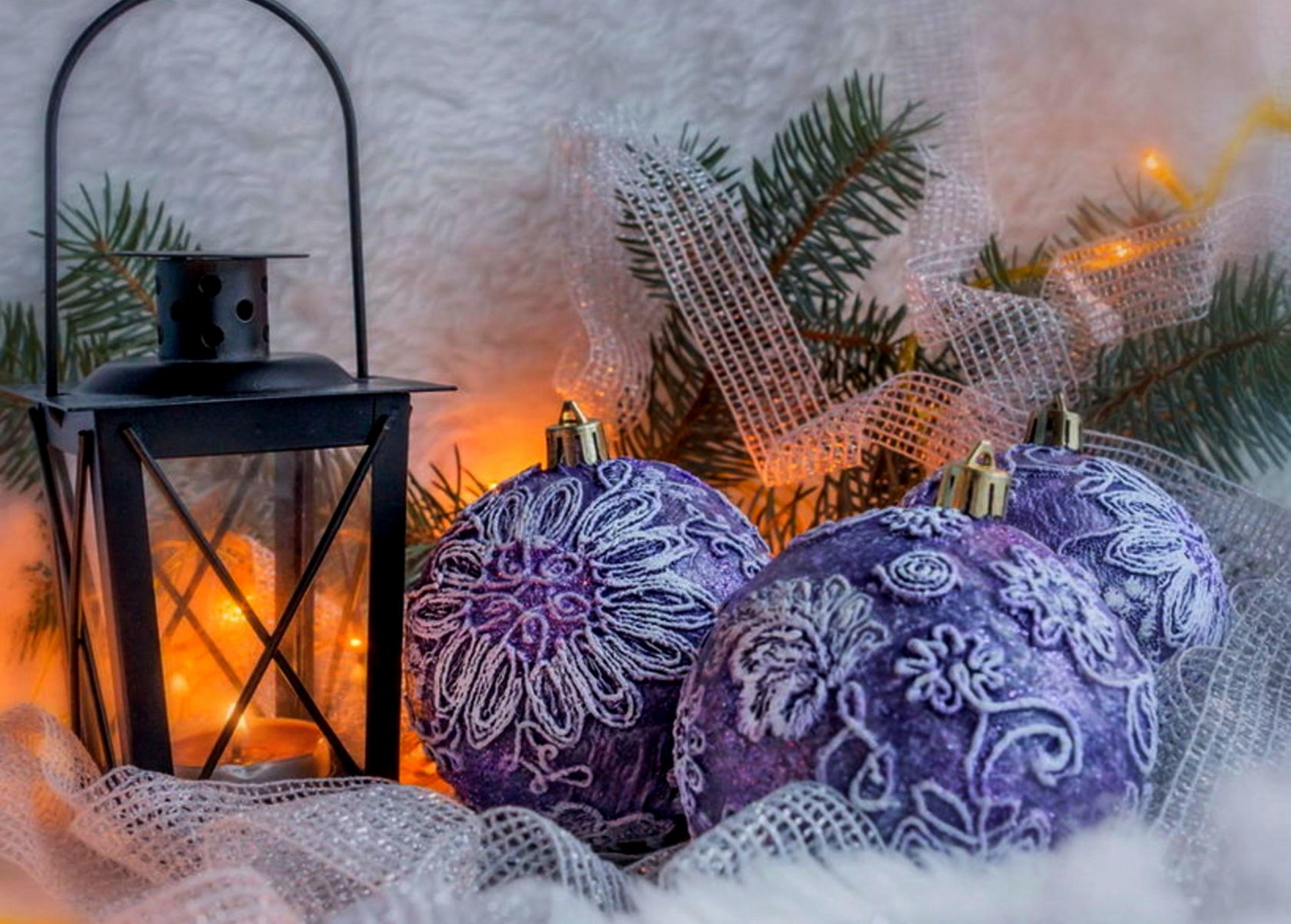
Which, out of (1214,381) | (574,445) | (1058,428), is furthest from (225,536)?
(1214,381)

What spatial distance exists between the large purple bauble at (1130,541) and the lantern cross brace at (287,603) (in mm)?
221

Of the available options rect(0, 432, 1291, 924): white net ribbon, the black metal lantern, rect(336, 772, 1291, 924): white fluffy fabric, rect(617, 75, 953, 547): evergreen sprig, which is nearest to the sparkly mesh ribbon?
rect(617, 75, 953, 547): evergreen sprig

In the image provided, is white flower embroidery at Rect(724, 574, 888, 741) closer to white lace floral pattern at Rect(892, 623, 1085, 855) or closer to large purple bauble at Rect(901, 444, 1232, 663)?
white lace floral pattern at Rect(892, 623, 1085, 855)

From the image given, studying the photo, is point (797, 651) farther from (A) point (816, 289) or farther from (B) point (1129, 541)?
(A) point (816, 289)

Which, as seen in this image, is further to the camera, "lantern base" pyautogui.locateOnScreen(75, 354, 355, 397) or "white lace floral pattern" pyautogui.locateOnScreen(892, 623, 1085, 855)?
"lantern base" pyautogui.locateOnScreen(75, 354, 355, 397)

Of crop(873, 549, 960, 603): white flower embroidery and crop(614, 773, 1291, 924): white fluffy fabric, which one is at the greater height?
crop(873, 549, 960, 603): white flower embroidery

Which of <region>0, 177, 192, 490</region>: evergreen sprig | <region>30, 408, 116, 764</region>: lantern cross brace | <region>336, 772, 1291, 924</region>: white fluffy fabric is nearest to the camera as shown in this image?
<region>336, 772, 1291, 924</region>: white fluffy fabric

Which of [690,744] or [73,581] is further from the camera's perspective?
[73,581]

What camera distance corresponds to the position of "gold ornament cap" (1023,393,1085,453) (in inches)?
25.5

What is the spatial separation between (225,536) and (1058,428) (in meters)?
0.35

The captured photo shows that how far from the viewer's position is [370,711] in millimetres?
619

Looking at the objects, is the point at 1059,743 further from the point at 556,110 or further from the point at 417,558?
the point at 556,110

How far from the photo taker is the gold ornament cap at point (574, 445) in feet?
1.95

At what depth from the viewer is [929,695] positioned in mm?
438
